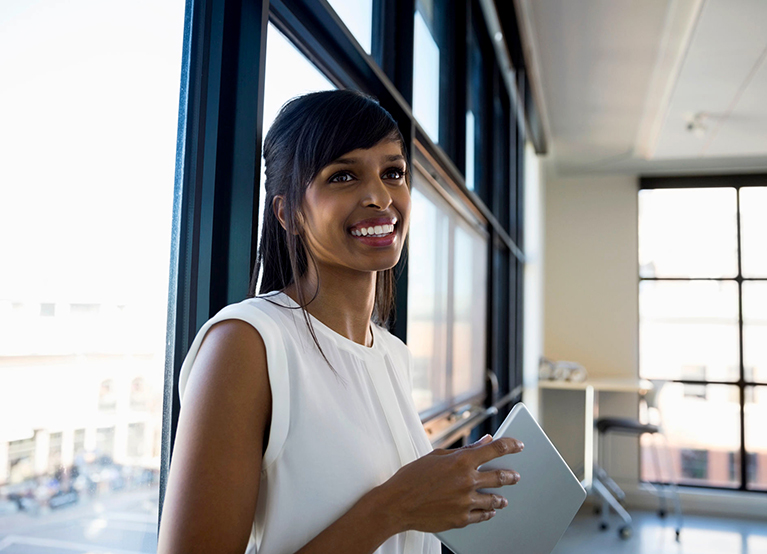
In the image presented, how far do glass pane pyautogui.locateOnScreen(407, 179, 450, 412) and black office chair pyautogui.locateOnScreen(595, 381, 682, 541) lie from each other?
2.78 metres

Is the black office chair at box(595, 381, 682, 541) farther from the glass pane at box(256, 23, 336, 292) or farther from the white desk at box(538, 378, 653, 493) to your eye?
the glass pane at box(256, 23, 336, 292)

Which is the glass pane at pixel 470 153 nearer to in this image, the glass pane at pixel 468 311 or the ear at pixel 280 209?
the glass pane at pixel 468 311

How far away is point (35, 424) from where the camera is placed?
0.63m

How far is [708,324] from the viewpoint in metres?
5.29

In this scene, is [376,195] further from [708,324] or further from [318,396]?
[708,324]

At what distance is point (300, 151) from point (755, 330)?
215 inches

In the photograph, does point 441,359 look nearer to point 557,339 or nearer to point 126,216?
point 126,216

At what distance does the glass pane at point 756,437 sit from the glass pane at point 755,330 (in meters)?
0.14

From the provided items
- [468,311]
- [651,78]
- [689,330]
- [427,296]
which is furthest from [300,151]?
[689,330]

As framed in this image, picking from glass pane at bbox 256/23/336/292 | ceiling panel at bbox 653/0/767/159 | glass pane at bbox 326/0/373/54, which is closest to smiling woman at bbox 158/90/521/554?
glass pane at bbox 256/23/336/292

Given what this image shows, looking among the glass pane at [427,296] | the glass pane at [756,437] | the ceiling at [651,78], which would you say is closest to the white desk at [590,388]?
the glass pane at [756,437]

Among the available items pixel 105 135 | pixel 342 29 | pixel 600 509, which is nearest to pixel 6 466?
pixel 105 135

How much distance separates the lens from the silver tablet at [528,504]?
82 cm

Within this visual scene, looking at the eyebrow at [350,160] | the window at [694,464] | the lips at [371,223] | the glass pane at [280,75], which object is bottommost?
the window at [694,464]
